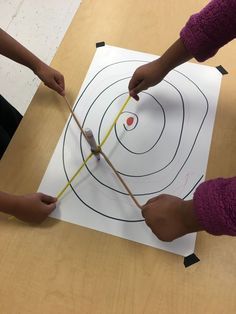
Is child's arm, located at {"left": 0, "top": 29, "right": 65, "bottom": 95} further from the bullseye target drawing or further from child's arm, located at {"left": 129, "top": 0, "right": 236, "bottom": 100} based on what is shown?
child's arm, located at {"left": 129, "top": 0, "right": 236, "bottom": 100}

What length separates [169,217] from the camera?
0.53 metres

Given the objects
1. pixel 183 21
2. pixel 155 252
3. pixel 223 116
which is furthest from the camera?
pixel 183 21

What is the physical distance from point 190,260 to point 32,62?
0.57 meters

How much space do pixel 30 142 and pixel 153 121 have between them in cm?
27

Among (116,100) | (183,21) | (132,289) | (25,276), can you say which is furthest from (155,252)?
(183,21)

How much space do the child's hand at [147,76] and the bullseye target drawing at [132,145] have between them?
0.03m

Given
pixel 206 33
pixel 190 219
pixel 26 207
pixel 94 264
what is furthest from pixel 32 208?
pixel 206 33

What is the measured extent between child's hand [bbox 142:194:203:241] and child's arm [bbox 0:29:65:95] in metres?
0.35

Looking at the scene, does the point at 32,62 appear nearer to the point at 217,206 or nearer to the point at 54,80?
the point at 54,80

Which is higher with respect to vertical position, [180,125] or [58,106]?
[180,125]

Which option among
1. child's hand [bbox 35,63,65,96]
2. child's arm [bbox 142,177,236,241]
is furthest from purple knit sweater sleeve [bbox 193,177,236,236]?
child's hand [bbox 35,63,65,96]

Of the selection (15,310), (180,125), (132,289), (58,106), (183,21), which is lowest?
(15,310)

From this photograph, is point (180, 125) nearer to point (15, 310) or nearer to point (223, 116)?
point (223, 116)

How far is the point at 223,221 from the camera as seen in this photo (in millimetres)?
451
